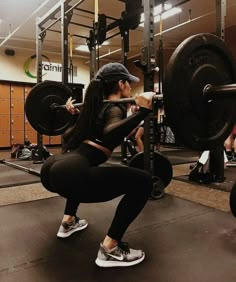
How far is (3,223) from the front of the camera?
2.20m

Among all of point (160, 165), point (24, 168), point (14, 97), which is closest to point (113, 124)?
point (160, 165)

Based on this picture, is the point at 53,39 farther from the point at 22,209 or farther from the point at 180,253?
the point at 180,253

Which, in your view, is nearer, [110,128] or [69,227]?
[110,128]

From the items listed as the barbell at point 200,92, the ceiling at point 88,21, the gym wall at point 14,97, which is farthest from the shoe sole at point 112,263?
the gym wall at point 14,97

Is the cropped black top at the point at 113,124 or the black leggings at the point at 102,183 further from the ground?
the cropped black top at the point at 113,124

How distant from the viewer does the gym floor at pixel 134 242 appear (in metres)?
1.48

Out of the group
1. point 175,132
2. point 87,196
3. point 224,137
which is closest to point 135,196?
point 87,196

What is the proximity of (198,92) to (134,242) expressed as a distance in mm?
998

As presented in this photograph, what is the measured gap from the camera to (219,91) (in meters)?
1.40

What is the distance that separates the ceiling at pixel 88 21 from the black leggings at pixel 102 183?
381 centimetres

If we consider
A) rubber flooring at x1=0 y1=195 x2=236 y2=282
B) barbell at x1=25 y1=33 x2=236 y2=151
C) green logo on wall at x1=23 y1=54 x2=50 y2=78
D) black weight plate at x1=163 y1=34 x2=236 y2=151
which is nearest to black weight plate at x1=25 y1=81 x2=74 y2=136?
rubber flooring at x1=0 y1=195 x2=236 y2=282

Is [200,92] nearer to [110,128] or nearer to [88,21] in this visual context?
[110,128]

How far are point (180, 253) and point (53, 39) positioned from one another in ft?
24.9

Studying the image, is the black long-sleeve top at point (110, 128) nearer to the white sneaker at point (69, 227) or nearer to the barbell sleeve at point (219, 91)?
the barbell sleeve at point (219, 91)
